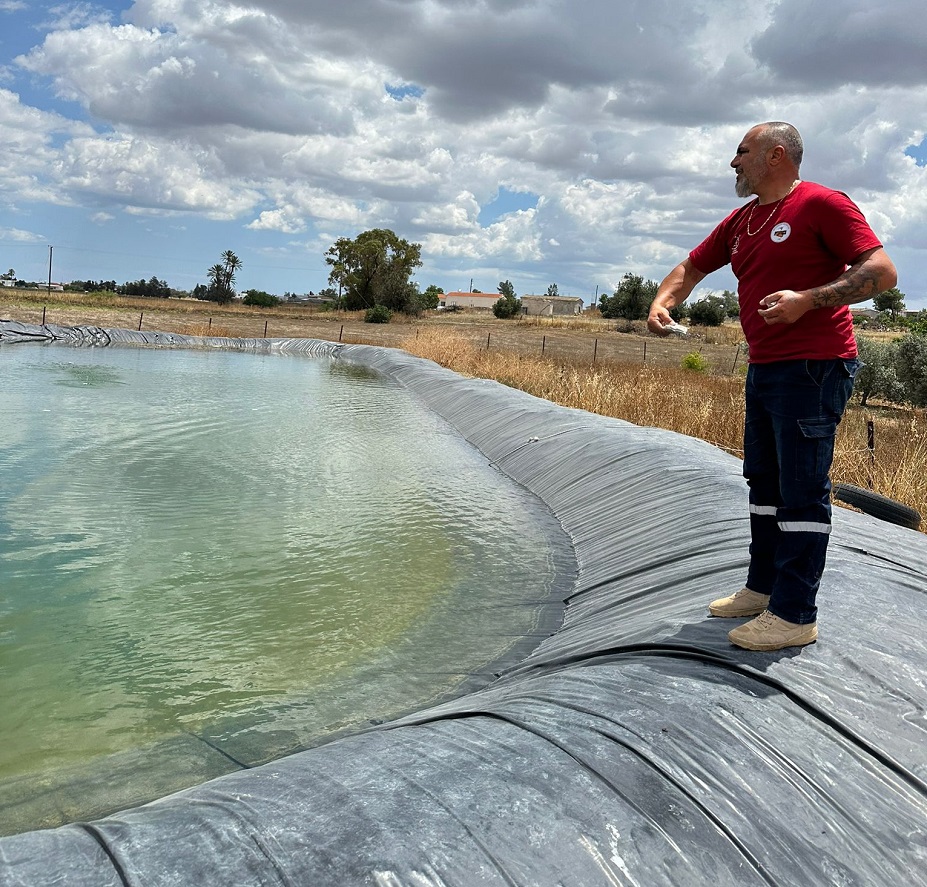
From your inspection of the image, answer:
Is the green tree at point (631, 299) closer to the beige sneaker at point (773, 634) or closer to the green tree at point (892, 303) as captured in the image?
the green tree at point (892, 303)

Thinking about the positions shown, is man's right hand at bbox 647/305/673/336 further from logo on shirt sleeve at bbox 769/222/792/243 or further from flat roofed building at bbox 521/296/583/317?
flat roofed building at bbox 521/296/583/317

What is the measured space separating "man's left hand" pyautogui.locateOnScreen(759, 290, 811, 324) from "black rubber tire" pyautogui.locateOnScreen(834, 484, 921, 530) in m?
3.29

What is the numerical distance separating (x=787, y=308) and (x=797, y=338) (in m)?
0.19

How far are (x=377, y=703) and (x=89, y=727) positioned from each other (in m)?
1.18

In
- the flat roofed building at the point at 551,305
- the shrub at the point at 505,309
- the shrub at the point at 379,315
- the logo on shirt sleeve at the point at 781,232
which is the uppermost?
the flat roofed building at the point at 551,305

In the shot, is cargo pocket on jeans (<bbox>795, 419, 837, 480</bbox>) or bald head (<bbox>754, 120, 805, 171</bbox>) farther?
bald head (<bbox>754, 120, 805, 171</bbox>)

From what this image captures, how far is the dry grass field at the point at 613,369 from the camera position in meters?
6.78

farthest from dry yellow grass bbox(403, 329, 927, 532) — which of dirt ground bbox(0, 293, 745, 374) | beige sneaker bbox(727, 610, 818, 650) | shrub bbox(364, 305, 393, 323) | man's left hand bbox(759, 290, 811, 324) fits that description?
shrub bbox(364, 305, 393, 323)

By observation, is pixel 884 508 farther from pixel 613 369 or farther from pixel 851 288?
pixel 613 369

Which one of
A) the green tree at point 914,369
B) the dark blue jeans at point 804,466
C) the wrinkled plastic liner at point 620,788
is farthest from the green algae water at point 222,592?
the green tree at point 914,369

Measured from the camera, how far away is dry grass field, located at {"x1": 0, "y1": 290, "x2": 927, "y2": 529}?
267 inches

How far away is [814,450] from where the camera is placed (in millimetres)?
2344

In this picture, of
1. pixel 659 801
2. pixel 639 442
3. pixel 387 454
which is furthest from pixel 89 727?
pixel 387 454

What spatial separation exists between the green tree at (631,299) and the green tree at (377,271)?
44.7ft
